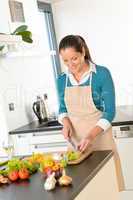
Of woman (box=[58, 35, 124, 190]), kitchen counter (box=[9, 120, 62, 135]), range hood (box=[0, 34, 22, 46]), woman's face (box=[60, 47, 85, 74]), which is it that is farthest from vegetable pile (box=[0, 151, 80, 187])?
kitchen counter (box=[9, 120, 62, 135])

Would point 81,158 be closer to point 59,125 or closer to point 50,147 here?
point 50,147

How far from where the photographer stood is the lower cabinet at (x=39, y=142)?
127 inches

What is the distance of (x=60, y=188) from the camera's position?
62.1 inches

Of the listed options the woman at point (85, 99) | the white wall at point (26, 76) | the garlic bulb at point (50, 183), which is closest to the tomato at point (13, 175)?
the garlic bulb at point (50, 183)

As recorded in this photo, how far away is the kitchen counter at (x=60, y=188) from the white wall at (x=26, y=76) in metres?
1.52

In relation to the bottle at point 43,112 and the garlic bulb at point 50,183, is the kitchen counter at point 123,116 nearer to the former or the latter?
the bottle at point 43,112

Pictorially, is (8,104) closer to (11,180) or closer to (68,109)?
(68,109)

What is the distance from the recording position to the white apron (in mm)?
2295

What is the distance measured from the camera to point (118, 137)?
3.08 meters

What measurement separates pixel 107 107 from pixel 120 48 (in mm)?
1943

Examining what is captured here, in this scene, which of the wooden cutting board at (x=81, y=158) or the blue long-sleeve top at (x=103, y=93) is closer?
the wooden cutting board at (x=81, y=158)

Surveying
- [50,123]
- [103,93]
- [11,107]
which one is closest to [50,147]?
[50,123]

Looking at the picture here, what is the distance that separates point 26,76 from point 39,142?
2.35 ft

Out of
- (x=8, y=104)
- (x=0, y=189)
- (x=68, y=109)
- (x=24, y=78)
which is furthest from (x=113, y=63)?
(x=0, y=189)
